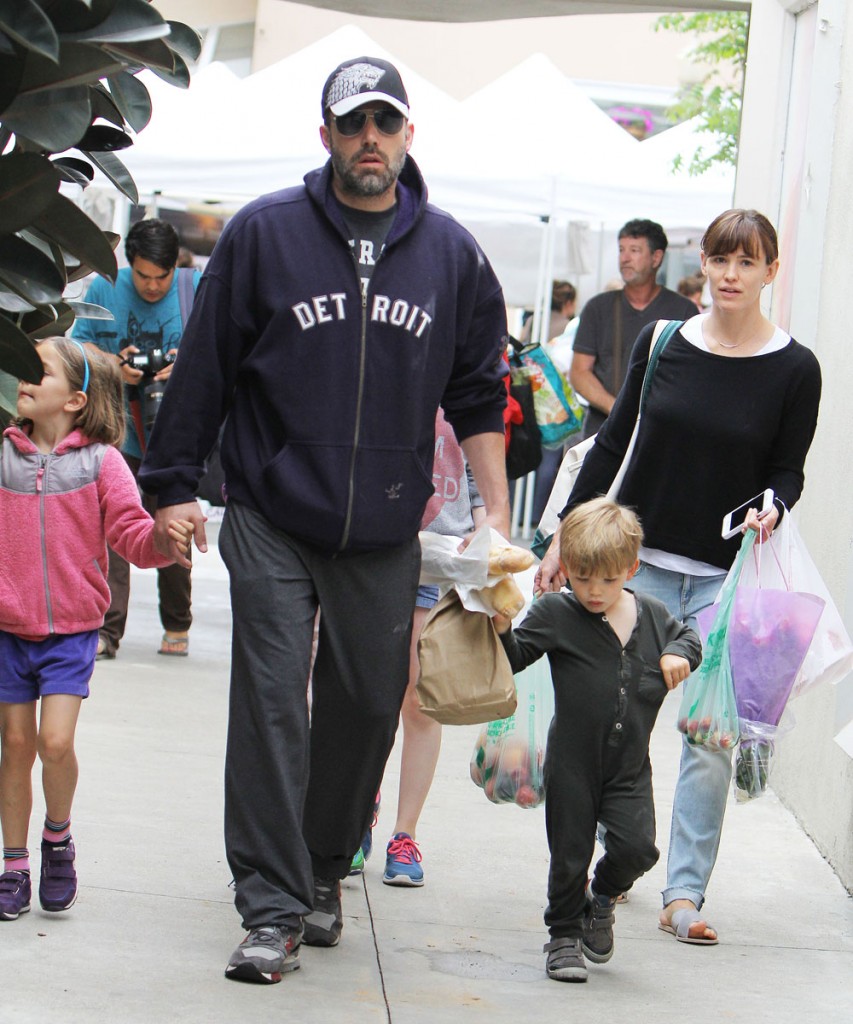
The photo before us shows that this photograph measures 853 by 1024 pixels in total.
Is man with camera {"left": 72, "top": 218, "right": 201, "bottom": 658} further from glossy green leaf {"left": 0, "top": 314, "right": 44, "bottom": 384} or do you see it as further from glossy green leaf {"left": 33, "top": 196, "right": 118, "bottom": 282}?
glossy green leaf {"left": 0, "top": 314, "right": 44, "bottom": 384}

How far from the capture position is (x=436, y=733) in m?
5.02

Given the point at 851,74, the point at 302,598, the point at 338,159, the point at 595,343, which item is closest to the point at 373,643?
the point at 302,598

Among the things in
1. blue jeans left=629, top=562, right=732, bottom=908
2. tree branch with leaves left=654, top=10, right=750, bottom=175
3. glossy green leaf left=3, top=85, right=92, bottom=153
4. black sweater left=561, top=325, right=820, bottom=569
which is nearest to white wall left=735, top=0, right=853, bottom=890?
blue jeans left=629, top=562, right=732, bottom=908

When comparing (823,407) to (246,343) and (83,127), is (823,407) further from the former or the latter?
(83,127)

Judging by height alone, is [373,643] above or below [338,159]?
below

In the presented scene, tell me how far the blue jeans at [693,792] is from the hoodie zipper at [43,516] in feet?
5.29

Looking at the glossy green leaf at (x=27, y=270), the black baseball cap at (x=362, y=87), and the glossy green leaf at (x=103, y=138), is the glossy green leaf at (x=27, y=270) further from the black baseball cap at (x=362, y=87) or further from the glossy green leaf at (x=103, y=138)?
the black baseball cap at (x=362, y=87)

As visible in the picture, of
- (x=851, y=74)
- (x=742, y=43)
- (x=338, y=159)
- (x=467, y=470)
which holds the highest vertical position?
(x=742, y=43)

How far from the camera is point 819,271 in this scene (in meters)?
6.12

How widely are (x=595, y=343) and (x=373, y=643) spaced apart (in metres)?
5.04

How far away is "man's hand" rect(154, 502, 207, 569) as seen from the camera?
12.9 ft

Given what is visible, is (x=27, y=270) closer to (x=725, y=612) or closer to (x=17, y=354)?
(x=17, y=354)

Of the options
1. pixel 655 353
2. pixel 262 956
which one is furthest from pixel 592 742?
pixel 655 353

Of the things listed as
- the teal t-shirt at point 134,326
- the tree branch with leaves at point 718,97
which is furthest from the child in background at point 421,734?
the tree branch with leaves at point 718,97
